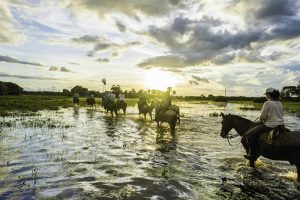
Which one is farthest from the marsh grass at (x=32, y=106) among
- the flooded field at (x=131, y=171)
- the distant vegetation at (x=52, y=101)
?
the flooded field at (x=131, y=171)

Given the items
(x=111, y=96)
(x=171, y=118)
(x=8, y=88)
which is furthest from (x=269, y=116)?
(x=8, y=88)

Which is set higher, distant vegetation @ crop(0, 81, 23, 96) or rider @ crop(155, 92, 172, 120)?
distant vegetation @ crop(0, 81, 23, 96)

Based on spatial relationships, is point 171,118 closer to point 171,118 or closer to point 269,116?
point 171,118

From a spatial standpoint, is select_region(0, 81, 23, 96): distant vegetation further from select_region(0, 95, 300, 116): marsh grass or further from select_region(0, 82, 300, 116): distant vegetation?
select_region(0, 95, 300, 116): marsh grass

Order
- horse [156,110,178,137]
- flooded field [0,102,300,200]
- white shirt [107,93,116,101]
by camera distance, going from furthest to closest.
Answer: white shirt [107,93,116,101] → horse [156,110,178,137] → flooded field [0,102,300,200]

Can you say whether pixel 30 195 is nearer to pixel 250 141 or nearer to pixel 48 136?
pixel 250 141

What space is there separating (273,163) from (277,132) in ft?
10.4

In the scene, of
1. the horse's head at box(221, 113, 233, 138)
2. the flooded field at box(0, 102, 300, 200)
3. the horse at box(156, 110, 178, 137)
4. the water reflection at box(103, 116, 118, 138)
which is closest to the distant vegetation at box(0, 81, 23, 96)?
the water reflection at box(103, 116, 118, 138)

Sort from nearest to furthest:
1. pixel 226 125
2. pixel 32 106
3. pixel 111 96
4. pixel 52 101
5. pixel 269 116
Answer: pixel 269 116 < pixel 226 125 < pixel 111 96 < pixel 32 106 < pixel 52 101

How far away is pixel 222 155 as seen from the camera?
580 inches

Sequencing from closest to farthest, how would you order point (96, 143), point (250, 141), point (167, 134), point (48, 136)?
point (250, 141), point (96, 143), point (48, 136), point (167, 134)

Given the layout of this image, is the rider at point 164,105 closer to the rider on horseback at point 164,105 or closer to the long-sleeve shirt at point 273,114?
the rider on horseback at point 164,105

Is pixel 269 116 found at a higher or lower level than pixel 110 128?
higher

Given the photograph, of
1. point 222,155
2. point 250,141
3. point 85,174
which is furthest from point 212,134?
point 85,174
